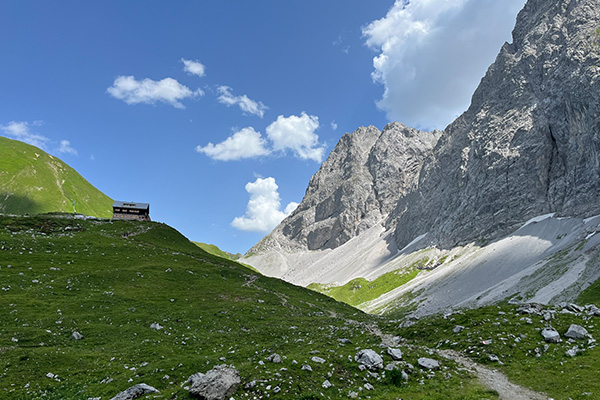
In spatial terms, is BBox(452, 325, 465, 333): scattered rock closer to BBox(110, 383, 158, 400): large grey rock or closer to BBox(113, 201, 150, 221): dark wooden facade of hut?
BBox(110, 383, 158, 400): large grey rock

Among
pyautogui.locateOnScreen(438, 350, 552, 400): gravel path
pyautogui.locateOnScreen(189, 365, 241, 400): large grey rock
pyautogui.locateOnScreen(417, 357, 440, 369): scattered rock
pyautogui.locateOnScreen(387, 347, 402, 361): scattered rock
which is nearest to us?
pyautogui.locateOnScreen(189, 365, 241, 400): large grey rock

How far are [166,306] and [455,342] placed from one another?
39.6m

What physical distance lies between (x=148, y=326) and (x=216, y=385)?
27191 millimetres

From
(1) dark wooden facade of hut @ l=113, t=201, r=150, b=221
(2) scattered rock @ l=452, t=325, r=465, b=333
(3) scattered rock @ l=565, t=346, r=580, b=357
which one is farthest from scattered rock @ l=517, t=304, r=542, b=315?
(1) dark wooden facade of hut @ l=113, t=201, r=150, b=221

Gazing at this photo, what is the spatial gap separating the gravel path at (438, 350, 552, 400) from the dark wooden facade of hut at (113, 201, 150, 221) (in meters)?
138

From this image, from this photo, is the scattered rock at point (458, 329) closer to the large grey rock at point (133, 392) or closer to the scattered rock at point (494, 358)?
the scattered rock at point (494, 358)

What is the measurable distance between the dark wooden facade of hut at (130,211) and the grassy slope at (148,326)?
164ft

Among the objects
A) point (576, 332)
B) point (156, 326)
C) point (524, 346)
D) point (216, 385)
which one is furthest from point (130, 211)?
point (576, 332)

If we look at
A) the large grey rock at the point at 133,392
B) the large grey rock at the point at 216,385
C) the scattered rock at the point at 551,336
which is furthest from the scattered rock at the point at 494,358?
the large grey rock at the point at 133,392

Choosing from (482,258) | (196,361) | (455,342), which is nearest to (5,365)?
(196,361)

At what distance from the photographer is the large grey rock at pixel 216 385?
1736 cm

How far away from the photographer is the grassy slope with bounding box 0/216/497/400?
67.4 feet

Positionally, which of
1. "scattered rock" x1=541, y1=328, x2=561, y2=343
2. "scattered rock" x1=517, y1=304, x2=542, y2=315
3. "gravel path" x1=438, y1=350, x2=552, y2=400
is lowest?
"gravel path" x1=438, y1=350, x2=552, y2=400

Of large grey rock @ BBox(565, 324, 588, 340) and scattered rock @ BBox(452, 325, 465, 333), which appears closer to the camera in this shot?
large grey rock @ BBox(565, 324, 588, 340)
